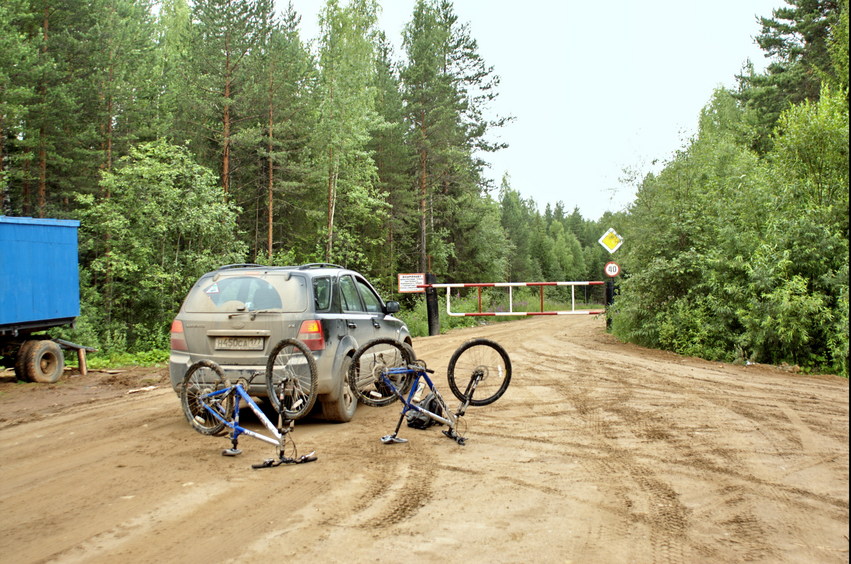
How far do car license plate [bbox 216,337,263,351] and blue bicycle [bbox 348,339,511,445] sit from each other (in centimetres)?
110

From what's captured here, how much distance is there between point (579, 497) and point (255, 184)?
1087 inches

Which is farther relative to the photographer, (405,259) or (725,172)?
(405,259)

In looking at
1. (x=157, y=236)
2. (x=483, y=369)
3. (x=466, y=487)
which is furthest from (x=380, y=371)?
(x=157, y=236)

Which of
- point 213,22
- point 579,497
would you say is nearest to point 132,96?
point 213,22

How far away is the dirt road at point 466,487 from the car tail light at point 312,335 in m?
0.97

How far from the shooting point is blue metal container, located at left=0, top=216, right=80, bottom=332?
11.5 meters

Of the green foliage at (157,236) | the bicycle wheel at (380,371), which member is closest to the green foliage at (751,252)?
the bicycle wheel at (380,371)

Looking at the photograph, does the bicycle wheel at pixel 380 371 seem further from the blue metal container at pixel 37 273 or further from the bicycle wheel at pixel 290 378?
the blue metal container at pixel 37 273

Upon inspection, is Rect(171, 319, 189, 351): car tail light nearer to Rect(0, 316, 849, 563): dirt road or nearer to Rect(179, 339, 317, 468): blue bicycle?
Rect(179, 339, 317, 468): blue bicycle

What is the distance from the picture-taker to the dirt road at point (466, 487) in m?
3.83

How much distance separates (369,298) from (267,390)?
233cm

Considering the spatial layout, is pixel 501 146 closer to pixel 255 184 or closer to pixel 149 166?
pixel 255 184

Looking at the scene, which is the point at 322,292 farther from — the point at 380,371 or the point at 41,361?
the point at 41,361

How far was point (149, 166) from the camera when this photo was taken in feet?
67.2
